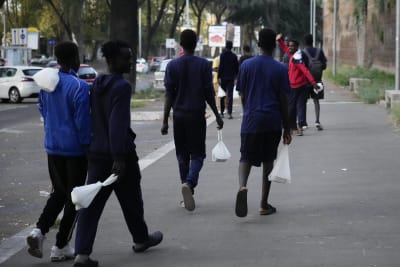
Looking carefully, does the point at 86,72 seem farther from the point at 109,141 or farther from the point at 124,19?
the point at 109,141

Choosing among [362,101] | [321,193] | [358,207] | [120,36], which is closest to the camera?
[358,207]

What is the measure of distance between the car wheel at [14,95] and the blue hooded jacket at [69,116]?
3039 centimetres

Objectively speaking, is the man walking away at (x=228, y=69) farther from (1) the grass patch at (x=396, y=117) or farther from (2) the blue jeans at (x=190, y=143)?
(2) the blue jeans at (x=190, y=143)

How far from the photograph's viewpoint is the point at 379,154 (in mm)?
13969

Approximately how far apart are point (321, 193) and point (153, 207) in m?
1.97

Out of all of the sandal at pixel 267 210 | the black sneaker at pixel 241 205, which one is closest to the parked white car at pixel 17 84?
the sandal at pixel 267 210

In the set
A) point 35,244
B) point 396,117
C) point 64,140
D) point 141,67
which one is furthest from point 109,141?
point 141,67

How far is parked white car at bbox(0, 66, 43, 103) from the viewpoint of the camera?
36656 millimetres

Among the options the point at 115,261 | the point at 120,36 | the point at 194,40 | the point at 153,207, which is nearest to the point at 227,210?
the point at 153,207

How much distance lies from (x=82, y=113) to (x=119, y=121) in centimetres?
36

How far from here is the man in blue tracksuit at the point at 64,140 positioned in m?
7.06

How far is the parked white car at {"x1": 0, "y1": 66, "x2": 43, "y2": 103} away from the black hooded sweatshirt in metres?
30.0

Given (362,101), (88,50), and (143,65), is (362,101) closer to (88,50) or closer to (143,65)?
(143,65)

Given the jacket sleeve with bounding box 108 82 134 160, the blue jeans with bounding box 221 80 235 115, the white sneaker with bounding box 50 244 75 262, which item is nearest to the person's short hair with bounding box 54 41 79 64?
the jacket sleeve with bounding box 108 82 134 160
